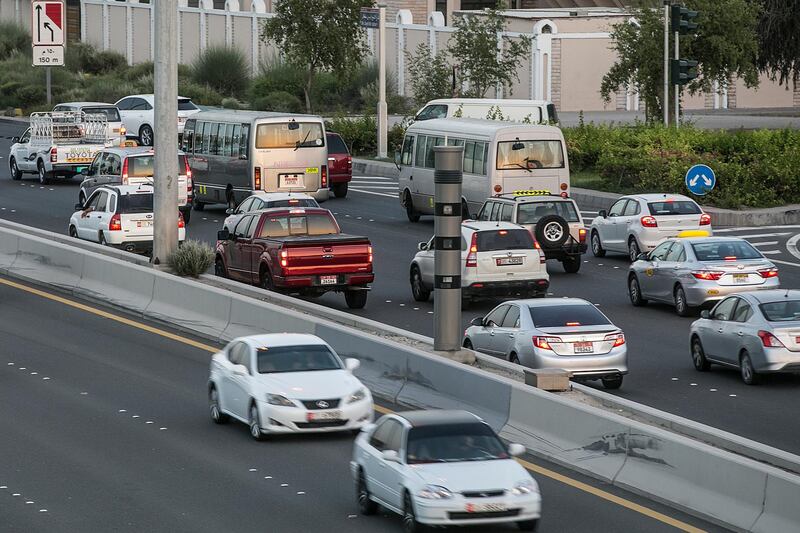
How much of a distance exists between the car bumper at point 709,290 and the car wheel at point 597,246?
8.14m

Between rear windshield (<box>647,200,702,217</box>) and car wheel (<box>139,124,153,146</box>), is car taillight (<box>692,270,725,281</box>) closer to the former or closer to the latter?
rear windshield (<box>647,200,702,217</box>)

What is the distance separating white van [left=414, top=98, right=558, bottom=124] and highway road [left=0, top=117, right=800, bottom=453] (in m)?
3.03

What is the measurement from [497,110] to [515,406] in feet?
99.9

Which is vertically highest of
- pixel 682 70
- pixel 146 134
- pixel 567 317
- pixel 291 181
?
pixel 682 70

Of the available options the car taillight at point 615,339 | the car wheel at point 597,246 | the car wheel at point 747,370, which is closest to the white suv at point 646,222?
the car wheel at point 597,246

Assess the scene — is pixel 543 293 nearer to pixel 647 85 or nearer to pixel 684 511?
pixel 684 511

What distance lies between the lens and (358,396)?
61.7 feet

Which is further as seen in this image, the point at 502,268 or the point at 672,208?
the point at 672,208

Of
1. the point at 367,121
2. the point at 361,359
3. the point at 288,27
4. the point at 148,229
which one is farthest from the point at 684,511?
the point at 288,27

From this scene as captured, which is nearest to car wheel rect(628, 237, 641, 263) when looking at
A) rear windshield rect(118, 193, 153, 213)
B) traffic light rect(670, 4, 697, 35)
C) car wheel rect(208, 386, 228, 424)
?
traffic light rect(670, 4, 697, 35)

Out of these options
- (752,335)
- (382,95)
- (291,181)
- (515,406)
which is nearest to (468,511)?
(515,406)

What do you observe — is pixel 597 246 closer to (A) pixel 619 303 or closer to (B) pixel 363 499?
(A) pixel 619 303

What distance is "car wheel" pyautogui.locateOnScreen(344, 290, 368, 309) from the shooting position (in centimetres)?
2920

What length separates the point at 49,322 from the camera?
89.4 ft
